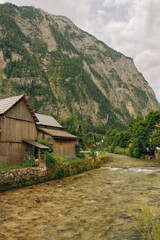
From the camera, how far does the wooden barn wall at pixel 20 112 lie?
61.1 ft

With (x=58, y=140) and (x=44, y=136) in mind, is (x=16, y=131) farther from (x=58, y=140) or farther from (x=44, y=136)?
(x=58, y=140)

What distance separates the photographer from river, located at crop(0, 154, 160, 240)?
25.0ft

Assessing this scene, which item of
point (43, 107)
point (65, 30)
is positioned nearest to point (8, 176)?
point (43, 107)

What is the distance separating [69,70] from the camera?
14725 centimetres

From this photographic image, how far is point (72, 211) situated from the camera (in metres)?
10.2

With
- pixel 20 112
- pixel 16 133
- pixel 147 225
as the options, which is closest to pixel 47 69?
pixel 20 112

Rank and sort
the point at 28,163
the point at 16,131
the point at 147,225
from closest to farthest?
the point at 147,225 < the point at 28,163 < the point at 16,131

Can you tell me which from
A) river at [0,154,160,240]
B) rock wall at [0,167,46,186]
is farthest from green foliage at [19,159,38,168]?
river at [0,154,160,240]

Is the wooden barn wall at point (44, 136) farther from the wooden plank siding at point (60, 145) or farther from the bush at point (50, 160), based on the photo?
the bush at point (50, 160)

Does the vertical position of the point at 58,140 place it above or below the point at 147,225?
above

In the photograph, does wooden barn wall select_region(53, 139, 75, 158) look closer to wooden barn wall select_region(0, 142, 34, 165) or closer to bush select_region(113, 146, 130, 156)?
wooden barn wall select_region(0, 142, 34, 165)

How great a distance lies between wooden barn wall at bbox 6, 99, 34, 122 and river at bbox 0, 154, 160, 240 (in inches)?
321

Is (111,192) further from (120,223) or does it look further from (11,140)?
(11,140)

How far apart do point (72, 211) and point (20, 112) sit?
13.3 m
